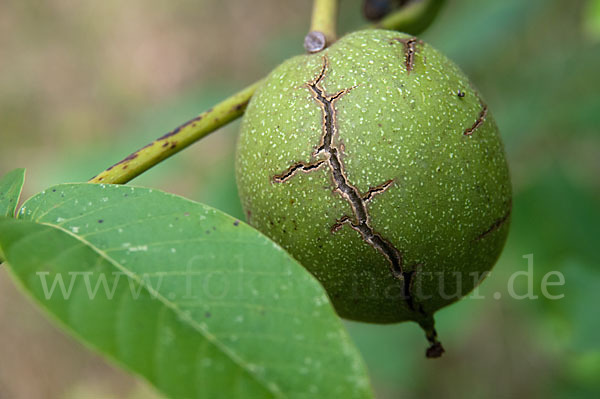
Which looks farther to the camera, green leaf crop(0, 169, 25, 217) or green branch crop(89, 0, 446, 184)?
green branch crop(89, 0, 446, 184)

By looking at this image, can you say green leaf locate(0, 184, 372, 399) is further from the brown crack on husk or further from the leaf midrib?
the brown crack on husk

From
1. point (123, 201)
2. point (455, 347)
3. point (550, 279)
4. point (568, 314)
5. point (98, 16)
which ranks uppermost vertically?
point (98, 16)

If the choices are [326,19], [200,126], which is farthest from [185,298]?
[326,19]

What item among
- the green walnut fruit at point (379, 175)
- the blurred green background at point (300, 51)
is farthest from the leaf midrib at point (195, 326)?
the blurred green background at point (300, 51)

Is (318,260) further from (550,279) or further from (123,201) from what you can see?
(550,279)

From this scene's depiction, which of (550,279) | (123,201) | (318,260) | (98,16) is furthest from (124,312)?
(98,16)

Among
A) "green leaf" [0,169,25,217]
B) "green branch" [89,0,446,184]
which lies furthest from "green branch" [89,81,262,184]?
"green leaf" [0,169,25,217]
